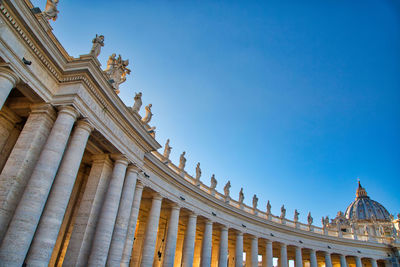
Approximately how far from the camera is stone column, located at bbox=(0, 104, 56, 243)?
1534 cm

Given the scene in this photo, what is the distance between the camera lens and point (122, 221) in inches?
894

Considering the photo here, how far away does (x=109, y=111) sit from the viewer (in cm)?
2120

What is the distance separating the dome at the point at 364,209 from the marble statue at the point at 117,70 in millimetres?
146220

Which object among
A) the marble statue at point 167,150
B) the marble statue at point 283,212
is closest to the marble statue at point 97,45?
the marble statue at point 167,150

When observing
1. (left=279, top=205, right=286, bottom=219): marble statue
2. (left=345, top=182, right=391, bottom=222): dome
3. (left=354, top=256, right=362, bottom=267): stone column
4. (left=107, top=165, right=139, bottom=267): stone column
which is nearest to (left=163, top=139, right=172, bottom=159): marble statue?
(left=107, top=165, right=139, bottom=267): stone column

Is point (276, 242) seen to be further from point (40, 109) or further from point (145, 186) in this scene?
point (40, 109)

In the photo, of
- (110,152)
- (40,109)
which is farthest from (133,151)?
(40,109)

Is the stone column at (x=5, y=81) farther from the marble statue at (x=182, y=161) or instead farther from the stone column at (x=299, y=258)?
the stone column at (x=299, y=258)

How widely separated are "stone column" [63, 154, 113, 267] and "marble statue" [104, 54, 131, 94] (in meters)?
6.61

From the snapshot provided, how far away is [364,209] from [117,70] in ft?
528

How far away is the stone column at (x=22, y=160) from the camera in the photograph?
604 inches

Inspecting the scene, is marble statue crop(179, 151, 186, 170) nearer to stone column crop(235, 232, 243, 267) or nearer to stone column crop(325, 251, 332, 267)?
stone column crop(235, 232, 243, 267)

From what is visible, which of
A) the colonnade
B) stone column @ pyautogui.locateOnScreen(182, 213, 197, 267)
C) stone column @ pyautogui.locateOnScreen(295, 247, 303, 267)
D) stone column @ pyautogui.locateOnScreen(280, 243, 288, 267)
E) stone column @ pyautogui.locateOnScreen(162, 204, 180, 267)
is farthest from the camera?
stone column @ pyautogui.locateOnScreen(295, 247, 303, 267)

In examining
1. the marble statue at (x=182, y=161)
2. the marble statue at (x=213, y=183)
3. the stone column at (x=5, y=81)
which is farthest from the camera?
the marble statue at (x=213, y=183)
